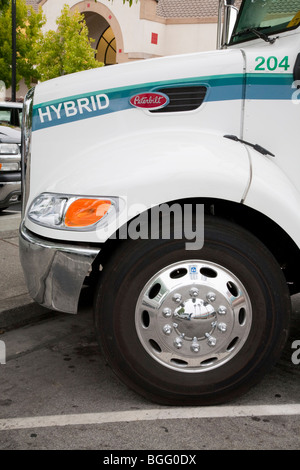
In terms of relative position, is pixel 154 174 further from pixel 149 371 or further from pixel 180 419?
pixel 180 419

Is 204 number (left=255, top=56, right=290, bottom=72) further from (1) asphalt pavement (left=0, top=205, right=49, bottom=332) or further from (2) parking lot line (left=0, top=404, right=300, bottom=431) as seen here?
(1) asphalt pavement (left=0, top=205, right=49, bottom=332)

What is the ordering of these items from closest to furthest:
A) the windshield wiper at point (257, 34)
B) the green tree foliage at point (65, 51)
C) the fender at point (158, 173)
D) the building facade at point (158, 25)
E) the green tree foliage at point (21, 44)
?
the fender at point (158, 173)
the windshield wiper at point (257, 34)
the green tree foliage at point (21, 44)
the green tree foliage at point (65, 51)
the building facade at point (158, 25)

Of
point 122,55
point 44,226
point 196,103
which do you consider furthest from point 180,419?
point 122,55

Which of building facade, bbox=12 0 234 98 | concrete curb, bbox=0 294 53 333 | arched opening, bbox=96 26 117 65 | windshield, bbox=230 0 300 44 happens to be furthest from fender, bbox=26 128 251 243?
arched opening, bbox=96 26 117 65

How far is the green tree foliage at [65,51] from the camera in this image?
25.5m

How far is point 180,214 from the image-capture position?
3029 millimetres

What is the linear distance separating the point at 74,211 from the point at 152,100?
779mm

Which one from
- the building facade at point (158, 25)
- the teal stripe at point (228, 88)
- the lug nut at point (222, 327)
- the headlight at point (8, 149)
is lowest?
the headlight at point (8, 149)

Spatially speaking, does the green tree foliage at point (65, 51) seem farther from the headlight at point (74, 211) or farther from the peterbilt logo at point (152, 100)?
the headlight at point (74, 211)

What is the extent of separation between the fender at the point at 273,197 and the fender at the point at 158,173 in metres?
0.05

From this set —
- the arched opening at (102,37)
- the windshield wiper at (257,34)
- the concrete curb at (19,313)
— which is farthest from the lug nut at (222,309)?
the arched opening at (102,37)

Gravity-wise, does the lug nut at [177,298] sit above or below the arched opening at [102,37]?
below
